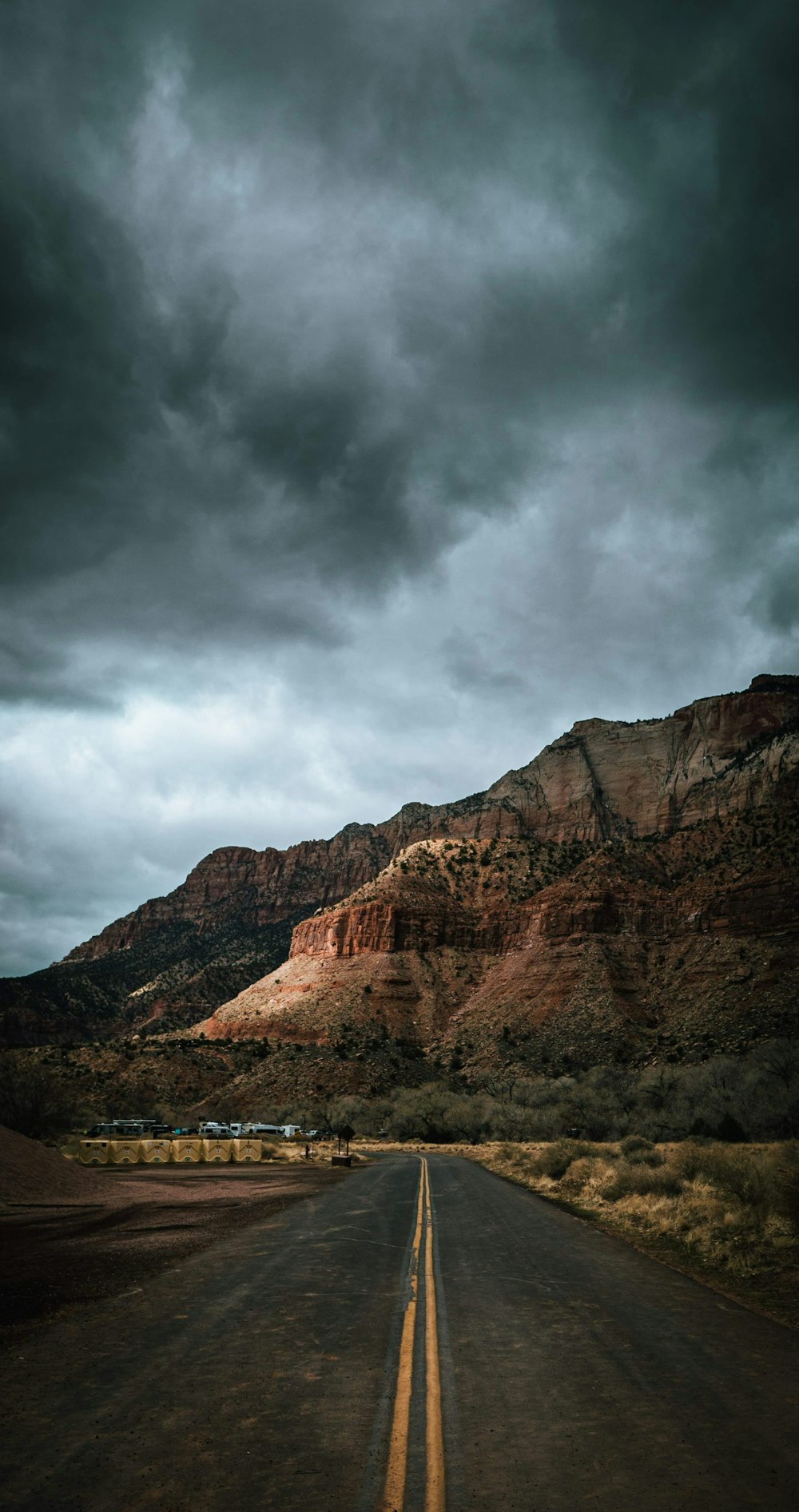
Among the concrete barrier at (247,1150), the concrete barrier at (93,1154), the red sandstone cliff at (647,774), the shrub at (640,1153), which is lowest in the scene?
the concrete barrier at (247,1150)

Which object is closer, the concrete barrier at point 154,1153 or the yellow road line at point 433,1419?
the yellow road line at point 433,1419

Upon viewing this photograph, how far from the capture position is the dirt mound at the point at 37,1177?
22156 millimetres

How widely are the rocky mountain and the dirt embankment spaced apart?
44.9 metres

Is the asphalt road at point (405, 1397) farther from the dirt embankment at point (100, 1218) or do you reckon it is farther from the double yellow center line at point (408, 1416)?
the dirt embankment at point (100, 1218)

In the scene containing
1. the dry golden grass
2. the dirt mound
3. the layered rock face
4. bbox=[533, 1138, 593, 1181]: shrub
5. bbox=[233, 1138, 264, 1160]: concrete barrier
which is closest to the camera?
the dry golden grass

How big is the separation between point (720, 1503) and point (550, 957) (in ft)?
280

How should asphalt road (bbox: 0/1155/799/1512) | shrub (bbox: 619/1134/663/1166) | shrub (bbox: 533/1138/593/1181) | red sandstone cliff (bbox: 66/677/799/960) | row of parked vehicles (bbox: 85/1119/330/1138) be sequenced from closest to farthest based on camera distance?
asphalt road (bbox: 0/1155/799/1512), shrub (bbox: 619/1134/663/1166), shrub (bbox: 533/1138/593/1181), row of parked vehicles (bbox: 85/1119/330/1138), red sandstone cliff (bbox: 66/677/799/960)

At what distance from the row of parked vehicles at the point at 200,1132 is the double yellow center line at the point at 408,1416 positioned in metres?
52.5

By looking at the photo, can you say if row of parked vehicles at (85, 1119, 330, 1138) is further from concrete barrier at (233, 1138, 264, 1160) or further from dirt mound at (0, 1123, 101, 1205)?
dirt mound at (0, 1123, 101, 1205)

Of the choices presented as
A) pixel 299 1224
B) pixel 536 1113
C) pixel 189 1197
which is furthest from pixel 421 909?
pixel 299 1224

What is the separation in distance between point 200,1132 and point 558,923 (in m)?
44.2

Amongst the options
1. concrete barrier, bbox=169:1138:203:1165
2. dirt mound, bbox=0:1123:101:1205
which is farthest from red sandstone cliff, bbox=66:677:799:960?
dirt mound, bbox=0:1123:101:1205

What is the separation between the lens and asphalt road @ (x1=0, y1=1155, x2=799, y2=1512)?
486cm

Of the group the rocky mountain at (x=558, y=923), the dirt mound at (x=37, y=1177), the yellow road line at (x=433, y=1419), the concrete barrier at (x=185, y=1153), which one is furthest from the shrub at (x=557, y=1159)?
the rocky mountain at (x=558, y=923)
